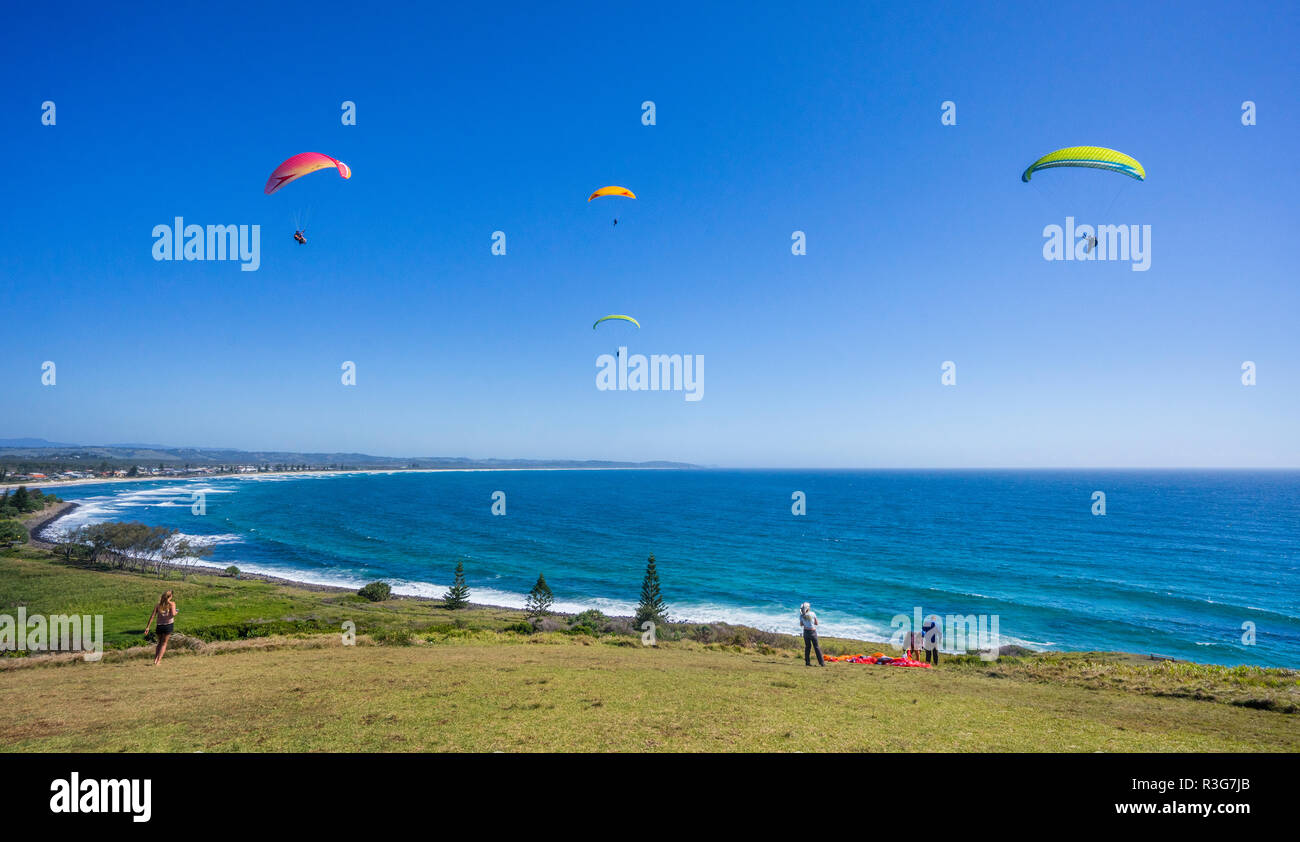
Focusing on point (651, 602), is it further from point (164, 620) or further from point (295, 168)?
point (295, 168)

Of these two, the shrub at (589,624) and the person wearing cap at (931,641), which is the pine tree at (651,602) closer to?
the shrub at (589,624)

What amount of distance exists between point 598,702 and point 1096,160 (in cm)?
2425

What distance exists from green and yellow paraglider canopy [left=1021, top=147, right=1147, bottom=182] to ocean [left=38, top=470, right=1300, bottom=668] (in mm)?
33087

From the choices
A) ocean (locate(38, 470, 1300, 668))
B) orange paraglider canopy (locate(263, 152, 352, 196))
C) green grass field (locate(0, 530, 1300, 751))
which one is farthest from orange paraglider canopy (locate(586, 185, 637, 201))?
ocean (locate(38, 470, 1300, 668))

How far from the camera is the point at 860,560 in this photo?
68.6m

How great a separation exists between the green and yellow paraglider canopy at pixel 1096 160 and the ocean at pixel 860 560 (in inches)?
1303

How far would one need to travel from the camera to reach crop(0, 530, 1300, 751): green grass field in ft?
27.2

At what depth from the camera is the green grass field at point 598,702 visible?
27.2ft

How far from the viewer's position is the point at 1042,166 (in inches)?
763

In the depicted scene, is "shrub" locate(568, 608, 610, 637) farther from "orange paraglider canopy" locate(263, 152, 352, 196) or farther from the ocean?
"orange paraglider canopy" locate(263, 152, 352, 196)

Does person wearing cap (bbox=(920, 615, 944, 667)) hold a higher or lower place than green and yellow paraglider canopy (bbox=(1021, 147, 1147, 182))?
lower

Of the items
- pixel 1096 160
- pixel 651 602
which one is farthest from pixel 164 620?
pixel 1096 160

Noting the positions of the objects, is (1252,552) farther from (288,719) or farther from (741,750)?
(288,719)

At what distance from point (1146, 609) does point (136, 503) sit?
187 m
